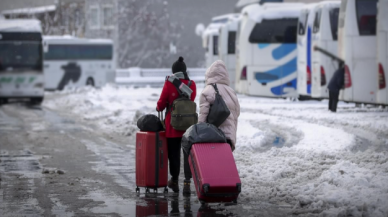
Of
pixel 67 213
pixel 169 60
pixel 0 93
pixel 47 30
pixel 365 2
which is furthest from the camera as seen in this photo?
pixel 47 30

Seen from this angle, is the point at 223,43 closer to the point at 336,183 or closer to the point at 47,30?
the point at 336,183

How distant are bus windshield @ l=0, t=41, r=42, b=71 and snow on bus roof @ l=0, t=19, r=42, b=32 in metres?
0.55

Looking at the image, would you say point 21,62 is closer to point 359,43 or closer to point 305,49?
point 305,49

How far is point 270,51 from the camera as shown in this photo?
29.4 m

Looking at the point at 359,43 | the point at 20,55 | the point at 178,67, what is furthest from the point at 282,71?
the point at 178,67

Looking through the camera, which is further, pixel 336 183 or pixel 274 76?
pixel 274 76

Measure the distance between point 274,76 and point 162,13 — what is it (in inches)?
1385

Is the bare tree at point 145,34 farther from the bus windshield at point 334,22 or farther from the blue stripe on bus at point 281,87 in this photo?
the bus windshield at point 334,22

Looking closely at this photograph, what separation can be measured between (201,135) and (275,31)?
69.9ft

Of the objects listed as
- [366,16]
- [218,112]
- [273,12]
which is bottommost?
[218,112]

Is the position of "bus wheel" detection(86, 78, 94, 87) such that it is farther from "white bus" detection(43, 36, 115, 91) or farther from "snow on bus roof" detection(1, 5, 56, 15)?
"snow on bus roof" detection(1, 5, 56, 15)

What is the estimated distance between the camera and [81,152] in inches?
584

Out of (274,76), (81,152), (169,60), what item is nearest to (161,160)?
(81,152)

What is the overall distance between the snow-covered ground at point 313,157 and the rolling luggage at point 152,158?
3.20 ft
